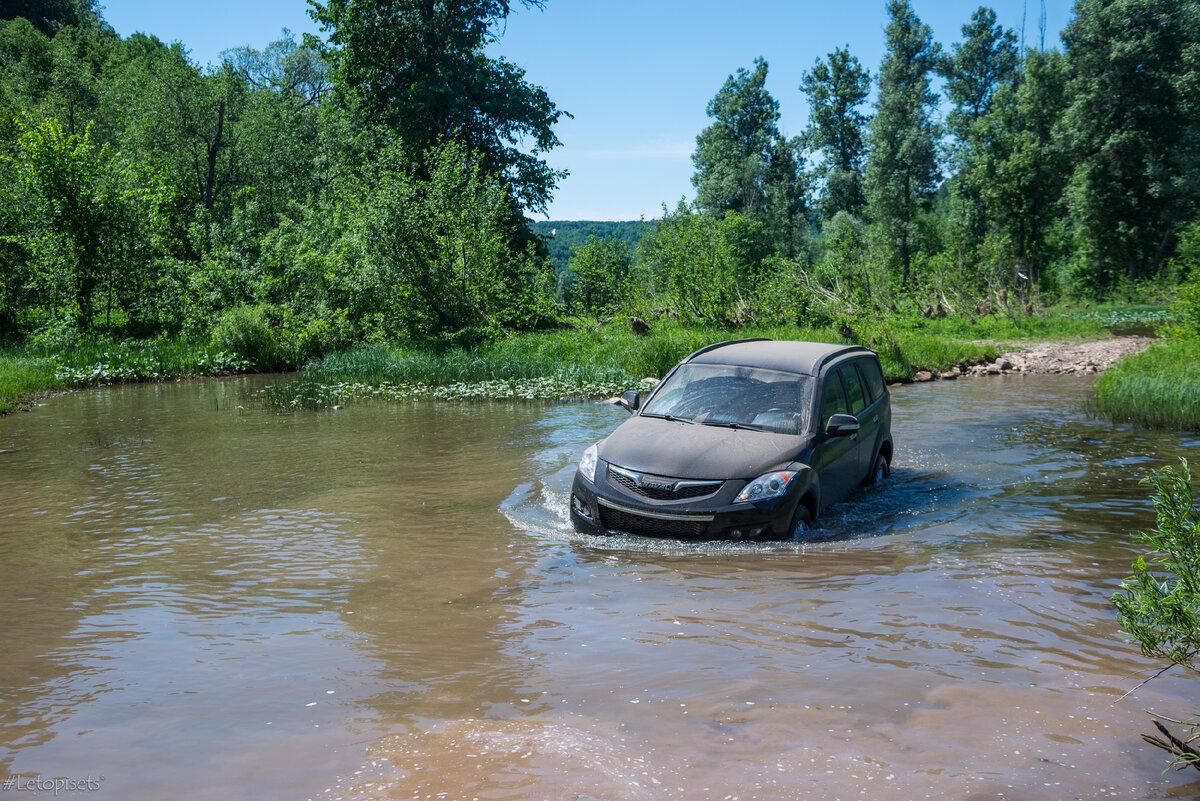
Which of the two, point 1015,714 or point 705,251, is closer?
point 1015,714

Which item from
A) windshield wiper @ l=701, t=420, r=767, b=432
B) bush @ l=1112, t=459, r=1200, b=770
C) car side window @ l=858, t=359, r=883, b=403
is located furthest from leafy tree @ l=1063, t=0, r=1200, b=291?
bush @ l=1112, t=459, r=1200, b=770

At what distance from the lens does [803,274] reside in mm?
30438

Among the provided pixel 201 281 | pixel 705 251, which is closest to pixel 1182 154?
pixel 705 251

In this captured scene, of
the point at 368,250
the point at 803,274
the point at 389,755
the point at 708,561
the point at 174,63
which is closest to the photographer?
the point at 389,755

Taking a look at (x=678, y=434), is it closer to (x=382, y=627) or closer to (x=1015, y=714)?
(x=382, y=627)

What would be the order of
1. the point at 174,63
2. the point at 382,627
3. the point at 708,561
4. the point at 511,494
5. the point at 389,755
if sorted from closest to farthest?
the point at 389,755
the point at 382,627
the point at 708,561
the point at 511,494
the point at 174,63

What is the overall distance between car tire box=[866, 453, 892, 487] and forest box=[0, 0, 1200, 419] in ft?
44.5

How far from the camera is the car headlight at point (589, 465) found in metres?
7.61

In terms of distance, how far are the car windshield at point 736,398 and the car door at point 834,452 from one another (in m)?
0.24

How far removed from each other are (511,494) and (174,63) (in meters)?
41.9

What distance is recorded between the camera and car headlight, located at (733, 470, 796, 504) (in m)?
7.01

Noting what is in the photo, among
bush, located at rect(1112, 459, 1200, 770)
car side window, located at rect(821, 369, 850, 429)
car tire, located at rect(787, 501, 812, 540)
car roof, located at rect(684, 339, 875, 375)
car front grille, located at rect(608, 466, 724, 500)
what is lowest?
car tire, located at rect(787, 501, 812, 540)

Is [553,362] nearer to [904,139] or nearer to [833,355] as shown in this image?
[833,355]

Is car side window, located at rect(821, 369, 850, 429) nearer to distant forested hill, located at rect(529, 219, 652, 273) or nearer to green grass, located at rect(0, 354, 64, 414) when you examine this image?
green grass, located at rect(0, 354, 64, 414)
